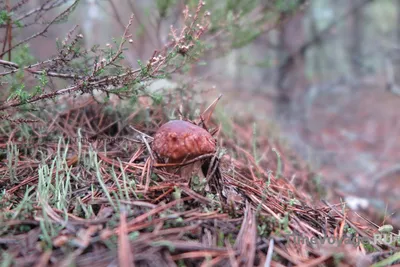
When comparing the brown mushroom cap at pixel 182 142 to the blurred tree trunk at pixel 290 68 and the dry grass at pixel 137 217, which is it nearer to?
the dry grass at pixel 137 217

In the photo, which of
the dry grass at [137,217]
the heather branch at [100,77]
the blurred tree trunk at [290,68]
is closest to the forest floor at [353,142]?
the blurred tree trunk at [290,68]

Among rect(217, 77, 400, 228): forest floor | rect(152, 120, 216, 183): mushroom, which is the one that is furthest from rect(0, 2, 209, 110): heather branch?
rect(217, 77, 400, 228): forest floor

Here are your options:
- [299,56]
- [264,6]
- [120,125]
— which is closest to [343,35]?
[299,56]

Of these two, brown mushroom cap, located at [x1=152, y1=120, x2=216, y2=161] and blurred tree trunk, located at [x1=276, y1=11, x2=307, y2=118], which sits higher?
blurred tree trunk, located at [x1=276, y1=11, x2=307, y2=118]

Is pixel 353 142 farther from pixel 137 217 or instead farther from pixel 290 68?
pixel 137 217

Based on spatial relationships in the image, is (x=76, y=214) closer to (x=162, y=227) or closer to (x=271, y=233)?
(x=162, y=227)

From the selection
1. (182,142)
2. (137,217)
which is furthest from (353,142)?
(137,217)

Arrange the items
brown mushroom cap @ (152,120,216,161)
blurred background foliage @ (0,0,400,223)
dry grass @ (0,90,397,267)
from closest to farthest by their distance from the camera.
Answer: dry grass @ (0,90,397,267)
brown mushroom cap @ (152,120,216,161)
blurred background foliage @ (0,0,400,223)

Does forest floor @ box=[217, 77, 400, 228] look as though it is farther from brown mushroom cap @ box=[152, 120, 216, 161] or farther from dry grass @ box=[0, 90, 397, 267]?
brown mushroom cap @ box=[152, 120, 216, 161]
